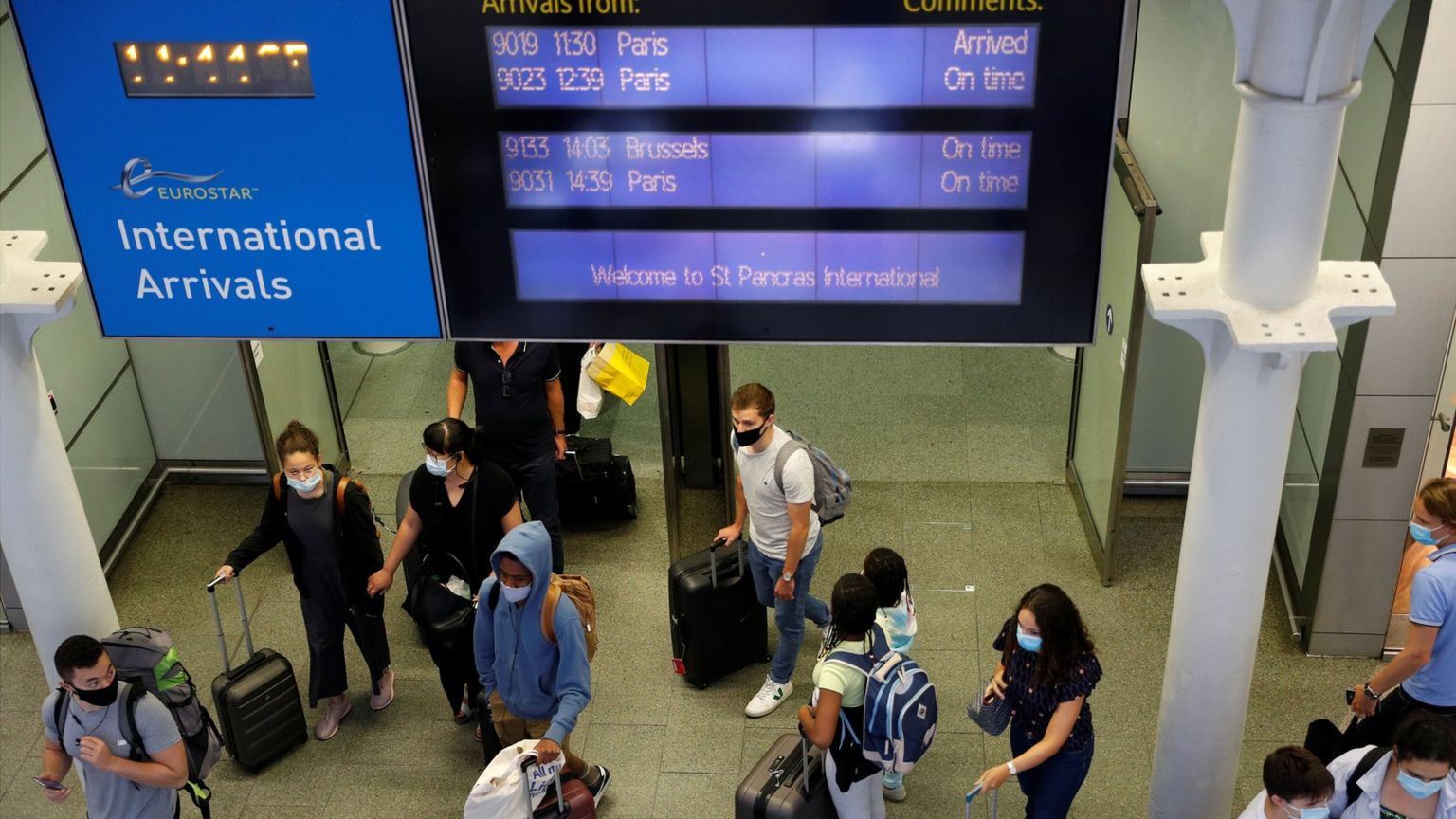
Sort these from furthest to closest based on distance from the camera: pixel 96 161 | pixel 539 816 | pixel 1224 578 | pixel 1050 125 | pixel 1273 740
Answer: pixel 1273 740 < pixel 539 816 < pixel 1224 578 < pixel 96 161 < pixel 1050 125

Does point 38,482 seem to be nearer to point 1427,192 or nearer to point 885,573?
point 885,573

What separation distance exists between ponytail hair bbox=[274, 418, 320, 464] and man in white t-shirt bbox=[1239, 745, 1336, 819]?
159 inches

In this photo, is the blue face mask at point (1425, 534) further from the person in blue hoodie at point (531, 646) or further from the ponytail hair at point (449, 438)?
the ponytail hair at point (449, 438)

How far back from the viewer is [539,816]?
6164 millimetres

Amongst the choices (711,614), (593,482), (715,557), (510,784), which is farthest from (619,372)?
(510,784)

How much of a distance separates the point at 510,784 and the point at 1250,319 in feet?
10.4

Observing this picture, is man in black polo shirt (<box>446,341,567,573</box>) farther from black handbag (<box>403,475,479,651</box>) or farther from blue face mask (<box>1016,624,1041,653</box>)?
blue face mask (<box>1016,624,1041,653</box>)

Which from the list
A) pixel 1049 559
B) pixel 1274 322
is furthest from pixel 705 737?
pixel 1274 322

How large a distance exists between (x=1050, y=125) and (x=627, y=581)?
14.8 ft

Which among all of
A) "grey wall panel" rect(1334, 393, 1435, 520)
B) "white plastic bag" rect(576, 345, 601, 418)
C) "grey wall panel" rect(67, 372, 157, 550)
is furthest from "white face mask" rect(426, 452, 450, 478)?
"grey wall panel" rect(1334, 393, 1435, 520)

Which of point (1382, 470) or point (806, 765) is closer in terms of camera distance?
point (806, 765)

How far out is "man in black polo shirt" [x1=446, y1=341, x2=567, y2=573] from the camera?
24.7ft

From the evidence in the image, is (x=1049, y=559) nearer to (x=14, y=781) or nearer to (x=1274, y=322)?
(x=1274, y=322)

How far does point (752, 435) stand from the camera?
6.60 m
